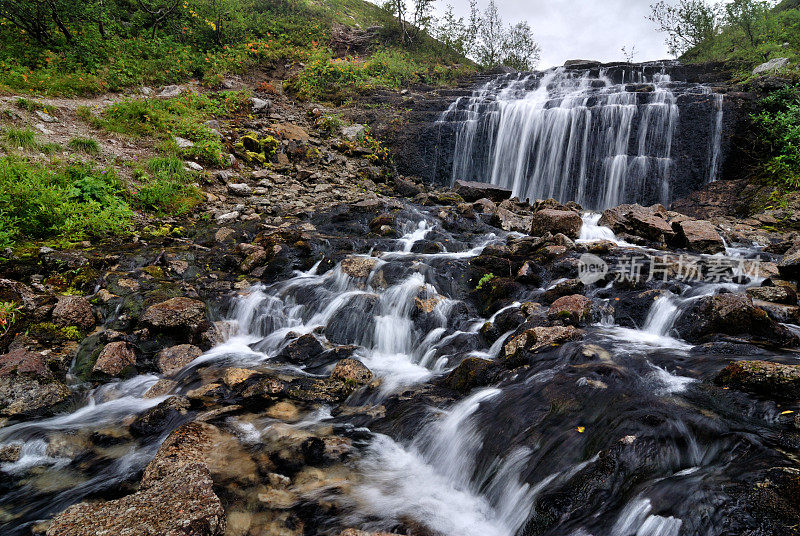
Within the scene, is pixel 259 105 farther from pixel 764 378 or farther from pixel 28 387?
pixel 764 378

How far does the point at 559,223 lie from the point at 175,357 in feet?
25.7

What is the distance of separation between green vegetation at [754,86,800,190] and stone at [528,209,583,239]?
22.4 ft

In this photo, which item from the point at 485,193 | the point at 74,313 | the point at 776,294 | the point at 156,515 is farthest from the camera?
the point at 485,193

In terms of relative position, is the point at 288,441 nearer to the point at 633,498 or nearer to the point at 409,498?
the point at 409,498

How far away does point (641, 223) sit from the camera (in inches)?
338

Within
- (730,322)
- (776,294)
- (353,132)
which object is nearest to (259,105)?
(353,132)

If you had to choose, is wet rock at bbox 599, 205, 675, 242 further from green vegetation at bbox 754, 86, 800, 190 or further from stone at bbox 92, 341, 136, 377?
stone at bbox 92, 341, 136, 377

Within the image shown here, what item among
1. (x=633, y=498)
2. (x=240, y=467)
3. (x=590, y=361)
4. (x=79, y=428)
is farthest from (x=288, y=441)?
(x=590, y=361)

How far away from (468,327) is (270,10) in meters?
28.6

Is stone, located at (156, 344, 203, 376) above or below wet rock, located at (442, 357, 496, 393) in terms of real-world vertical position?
below

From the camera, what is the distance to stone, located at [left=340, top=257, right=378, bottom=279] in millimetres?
6844

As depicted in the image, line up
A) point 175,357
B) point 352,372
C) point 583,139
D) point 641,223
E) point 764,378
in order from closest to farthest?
point 764,378 < point 352,372 < point 175,357 < point 641,223 < point 583,139

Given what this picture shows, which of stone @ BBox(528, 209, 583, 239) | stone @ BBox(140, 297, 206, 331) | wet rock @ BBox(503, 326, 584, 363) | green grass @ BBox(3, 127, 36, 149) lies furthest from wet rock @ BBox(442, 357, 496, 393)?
green grass @ BBox(3, 127, 36, 149)

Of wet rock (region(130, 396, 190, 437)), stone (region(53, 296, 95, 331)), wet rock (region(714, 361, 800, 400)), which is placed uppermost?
wet rock (region(714, 361, 800, 400))
